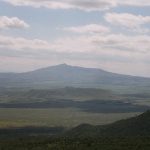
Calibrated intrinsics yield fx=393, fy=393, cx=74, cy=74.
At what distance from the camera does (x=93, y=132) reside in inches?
4904

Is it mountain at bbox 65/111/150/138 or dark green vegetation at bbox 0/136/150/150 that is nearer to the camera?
dark green vegetation at bbox 0/136/150/150

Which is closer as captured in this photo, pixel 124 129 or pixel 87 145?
pixel 87 145

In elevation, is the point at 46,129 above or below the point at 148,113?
below

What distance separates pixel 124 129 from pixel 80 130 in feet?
64.6

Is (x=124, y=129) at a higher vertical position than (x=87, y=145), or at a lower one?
lower

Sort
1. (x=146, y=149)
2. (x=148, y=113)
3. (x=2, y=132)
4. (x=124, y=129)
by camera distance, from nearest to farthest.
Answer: (x=146, y=149) → (x=124, y=129) → (x=148, y=113) → (x=2, y=132)

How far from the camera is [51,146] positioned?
7231cm

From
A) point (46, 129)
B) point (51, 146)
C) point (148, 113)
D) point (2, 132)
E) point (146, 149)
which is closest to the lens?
point (146, 149)

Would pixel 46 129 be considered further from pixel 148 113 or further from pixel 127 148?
pixel 127 148

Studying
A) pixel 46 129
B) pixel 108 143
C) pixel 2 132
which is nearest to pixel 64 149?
pixel 108 143

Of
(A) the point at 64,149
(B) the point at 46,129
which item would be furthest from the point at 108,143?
(B) the point at 46,129

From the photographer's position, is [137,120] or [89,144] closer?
[89,144]

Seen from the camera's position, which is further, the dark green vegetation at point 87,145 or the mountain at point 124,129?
the mountain at point 124,129

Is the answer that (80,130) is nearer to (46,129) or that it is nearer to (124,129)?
(124,129)
